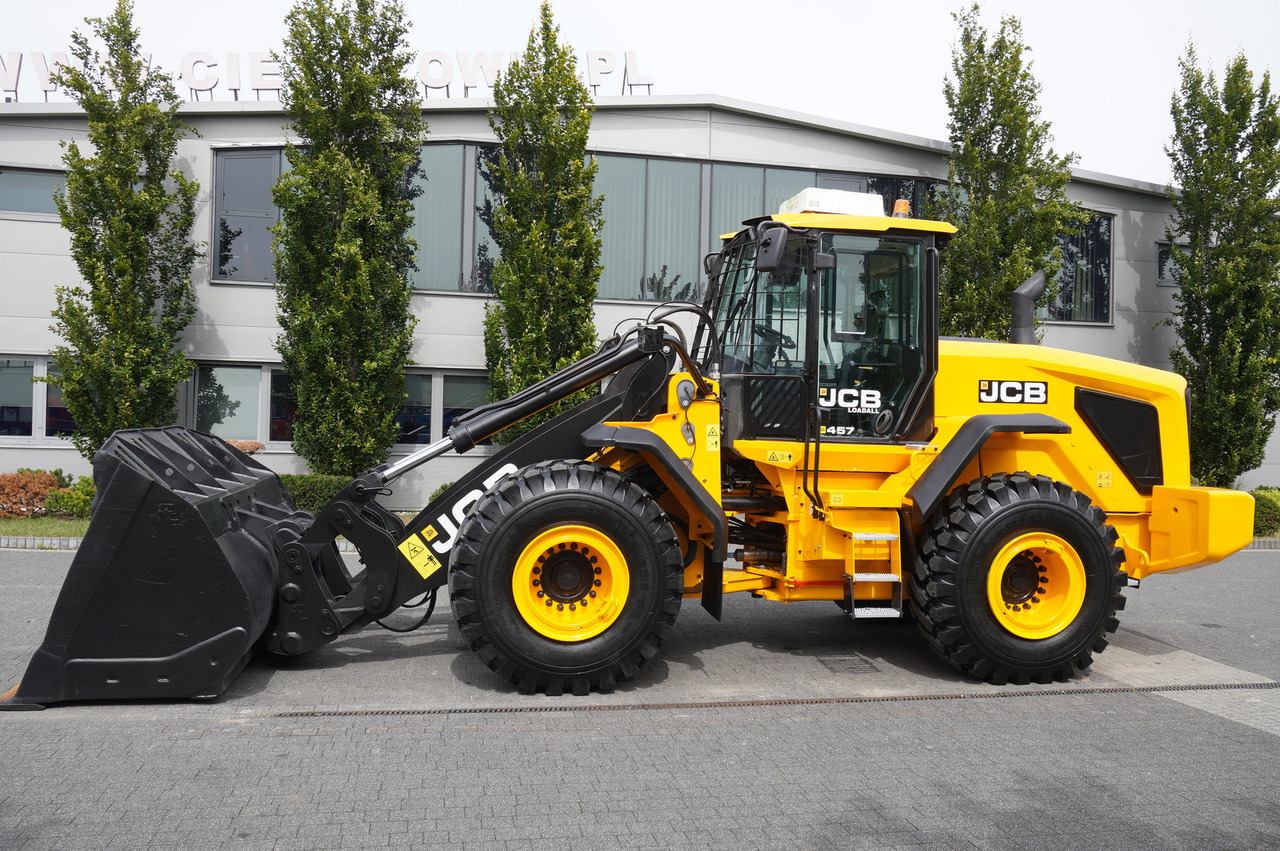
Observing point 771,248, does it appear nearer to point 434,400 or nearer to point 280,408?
point 434,400

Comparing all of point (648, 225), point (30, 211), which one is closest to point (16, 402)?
point (30, 211)

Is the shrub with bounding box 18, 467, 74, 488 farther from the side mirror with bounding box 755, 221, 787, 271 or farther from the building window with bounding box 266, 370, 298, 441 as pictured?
the side mirror with bounding box 755, 221, 787, 271

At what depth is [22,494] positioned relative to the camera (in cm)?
1399

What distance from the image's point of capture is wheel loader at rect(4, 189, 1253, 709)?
517 centimetres

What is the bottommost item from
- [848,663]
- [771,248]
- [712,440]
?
[848,663]

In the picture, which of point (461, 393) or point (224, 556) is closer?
point (224, 556)

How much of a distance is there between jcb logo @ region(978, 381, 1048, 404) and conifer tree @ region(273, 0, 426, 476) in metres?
10.8

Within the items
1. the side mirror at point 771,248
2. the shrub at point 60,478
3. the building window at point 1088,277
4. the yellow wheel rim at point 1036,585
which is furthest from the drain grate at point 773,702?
the building window at point 1088,277

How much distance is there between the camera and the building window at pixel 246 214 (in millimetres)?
16719

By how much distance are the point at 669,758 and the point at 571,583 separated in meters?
1.48

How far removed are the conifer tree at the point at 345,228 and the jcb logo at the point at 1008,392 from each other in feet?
35.4

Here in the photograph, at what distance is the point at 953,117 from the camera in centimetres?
1722

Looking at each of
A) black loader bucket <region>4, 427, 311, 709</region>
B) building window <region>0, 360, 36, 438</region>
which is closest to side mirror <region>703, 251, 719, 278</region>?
black loader bucket <region>4, 427, 311, 709</region>

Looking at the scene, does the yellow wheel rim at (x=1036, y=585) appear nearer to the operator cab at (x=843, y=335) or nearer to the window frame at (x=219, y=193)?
the operator cab at (x=843, y=335)
